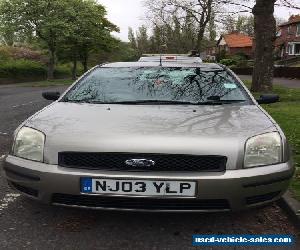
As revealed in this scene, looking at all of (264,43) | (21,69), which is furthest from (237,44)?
(264,43)

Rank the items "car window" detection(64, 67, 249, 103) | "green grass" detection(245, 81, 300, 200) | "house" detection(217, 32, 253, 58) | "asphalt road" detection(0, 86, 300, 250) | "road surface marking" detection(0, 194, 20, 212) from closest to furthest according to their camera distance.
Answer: "asphalt road" detection(0, 86, 300, 250) → "road surface marking" detection(0, 194, 20, 212) → "car window" detection(64, 67, 249, 103) → "green grass" detection(245, 81, 300, 200) → "house" detection(217, 32, 253, 58)

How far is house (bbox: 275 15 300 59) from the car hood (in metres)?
62.6

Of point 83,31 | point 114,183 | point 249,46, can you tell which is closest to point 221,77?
point 114,183

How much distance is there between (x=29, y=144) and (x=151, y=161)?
989 mm

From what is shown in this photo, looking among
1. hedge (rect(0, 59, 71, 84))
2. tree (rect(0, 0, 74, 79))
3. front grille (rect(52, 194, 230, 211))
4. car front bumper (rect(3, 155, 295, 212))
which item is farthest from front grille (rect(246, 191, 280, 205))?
hedge (rect(0, 59, 71, 84))

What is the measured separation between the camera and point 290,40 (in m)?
66.1

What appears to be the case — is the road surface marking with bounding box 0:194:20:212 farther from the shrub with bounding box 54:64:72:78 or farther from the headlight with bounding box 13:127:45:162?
the shrub with bounding box 54:64:72:78

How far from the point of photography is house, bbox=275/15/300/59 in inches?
2532

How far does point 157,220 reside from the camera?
3.74 meters

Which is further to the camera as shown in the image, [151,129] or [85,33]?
[85,33]

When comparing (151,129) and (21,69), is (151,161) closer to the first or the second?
(151,129)

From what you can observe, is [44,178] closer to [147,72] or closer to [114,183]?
[114,183]

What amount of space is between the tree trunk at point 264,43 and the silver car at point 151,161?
12054mm

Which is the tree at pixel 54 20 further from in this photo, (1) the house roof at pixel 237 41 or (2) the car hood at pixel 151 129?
(1) the house roof at pixel 237 41
